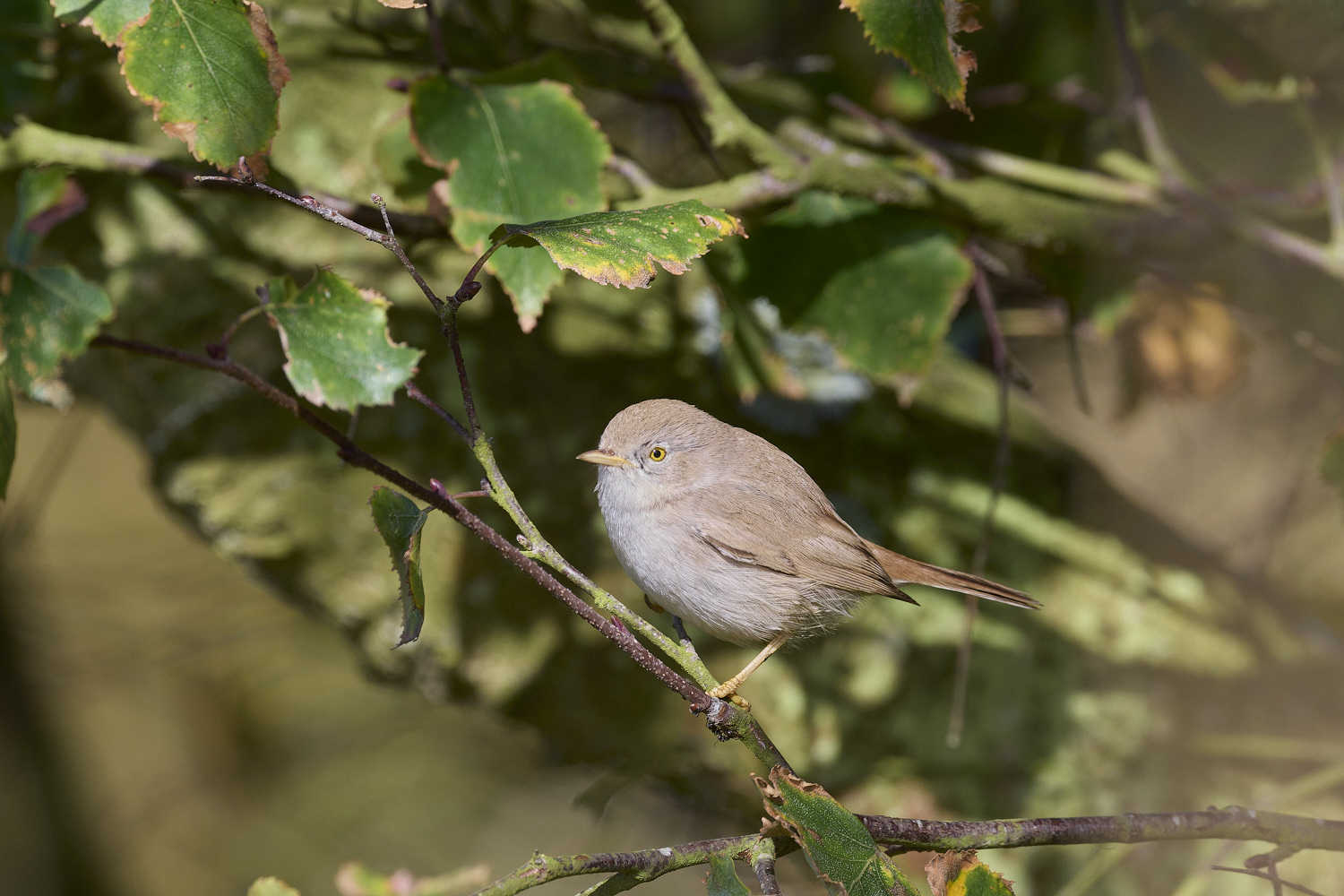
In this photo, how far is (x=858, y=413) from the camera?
8.20 ft

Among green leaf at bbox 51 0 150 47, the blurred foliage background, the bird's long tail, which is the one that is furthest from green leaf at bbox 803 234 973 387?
green leaf at bbox 51 0 150 47

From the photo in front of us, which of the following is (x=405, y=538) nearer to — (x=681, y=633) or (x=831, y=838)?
(x=681, y=633)

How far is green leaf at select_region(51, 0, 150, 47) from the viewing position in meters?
1.17

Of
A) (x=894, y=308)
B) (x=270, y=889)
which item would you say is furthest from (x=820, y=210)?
(x=270, y=889)

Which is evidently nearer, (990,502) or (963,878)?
(963,878)

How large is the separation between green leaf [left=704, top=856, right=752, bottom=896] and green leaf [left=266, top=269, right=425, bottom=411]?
0.73 m

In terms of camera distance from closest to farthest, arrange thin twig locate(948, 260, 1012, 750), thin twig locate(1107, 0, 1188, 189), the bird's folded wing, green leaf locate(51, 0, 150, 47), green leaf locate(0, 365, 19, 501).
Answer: green leaf locate(51, 0, 150, 47) → green leaf locate(0, 365, 19, 501) → the bird's folded wing → thin twig locate(948, 260, 1012, 750) → thin twig locate(1107, 0, 1188, 189)

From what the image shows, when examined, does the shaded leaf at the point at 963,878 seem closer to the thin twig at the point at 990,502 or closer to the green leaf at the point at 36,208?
the thin twig at the point at 990,502

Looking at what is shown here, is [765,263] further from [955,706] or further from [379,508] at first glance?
[955,706]

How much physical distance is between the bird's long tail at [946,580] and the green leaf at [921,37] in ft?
2.35

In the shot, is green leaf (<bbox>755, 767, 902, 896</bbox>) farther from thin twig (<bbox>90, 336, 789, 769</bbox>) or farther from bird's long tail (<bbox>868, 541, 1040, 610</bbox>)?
bird's long tail (<bbox>868, 541, 1040, 610</bbox>)

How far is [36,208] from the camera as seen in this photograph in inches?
60.1

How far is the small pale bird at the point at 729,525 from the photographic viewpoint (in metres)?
1.36

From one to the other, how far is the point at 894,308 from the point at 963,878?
1.16 meters
